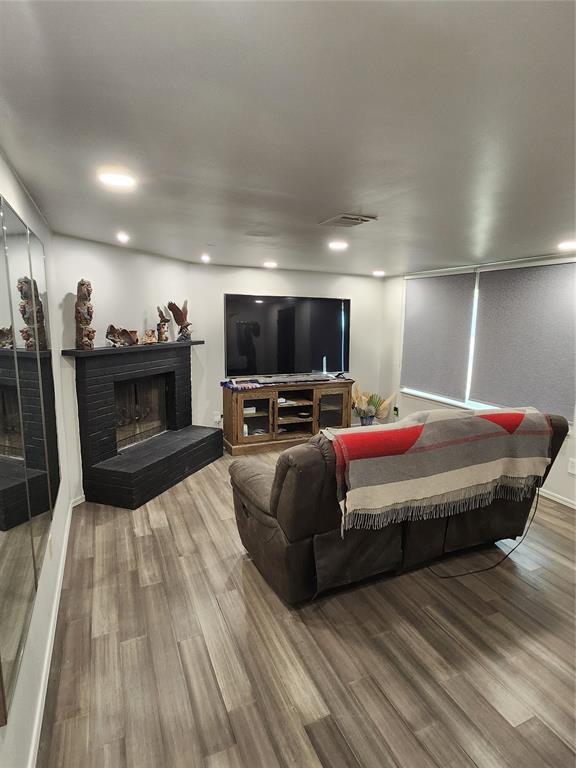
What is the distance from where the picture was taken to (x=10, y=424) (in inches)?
51.2

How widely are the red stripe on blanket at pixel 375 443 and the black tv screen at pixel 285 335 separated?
3159 millimetres

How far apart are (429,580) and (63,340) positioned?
10.4ft

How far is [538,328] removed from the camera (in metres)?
3.75

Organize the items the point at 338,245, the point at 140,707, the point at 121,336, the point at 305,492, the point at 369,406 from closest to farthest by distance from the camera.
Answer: the point at 140,707, the point at 305,492, the point at 338,245, the point at 121,336, the point at 369,406

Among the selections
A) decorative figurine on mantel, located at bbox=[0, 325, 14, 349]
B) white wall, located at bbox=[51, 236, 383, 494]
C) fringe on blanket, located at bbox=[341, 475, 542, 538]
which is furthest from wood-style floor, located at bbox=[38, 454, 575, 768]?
white wall, located at bbox=[51, 236, 383, 494]

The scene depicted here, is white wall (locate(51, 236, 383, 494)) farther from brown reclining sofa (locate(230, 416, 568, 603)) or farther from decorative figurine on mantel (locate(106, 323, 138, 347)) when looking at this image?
brown reclining sofa (locate(230, 416, 568, 603))

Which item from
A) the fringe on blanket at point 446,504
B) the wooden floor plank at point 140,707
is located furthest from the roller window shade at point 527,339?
the wooden floor plank at point 140,707

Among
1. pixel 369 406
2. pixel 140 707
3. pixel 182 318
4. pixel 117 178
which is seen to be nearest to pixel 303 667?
pixel 140 707

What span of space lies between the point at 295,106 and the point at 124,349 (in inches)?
112

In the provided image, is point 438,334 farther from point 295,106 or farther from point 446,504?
point 295,106

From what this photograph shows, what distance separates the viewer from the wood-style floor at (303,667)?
1.50m

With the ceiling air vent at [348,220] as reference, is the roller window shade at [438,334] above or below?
below

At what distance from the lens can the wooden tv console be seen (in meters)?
4.77

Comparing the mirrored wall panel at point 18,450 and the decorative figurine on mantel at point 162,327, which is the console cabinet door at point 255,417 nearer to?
the decorative figurine on mantel at point 162,327
